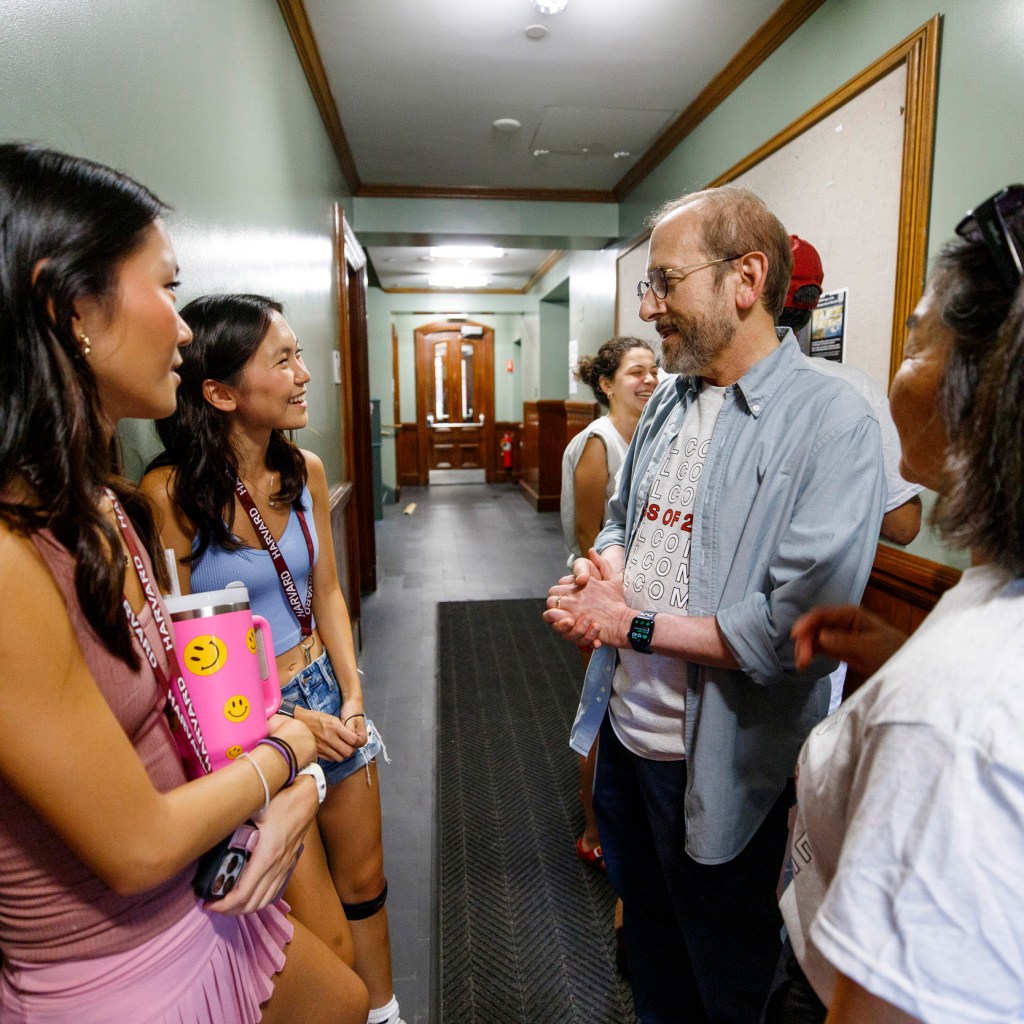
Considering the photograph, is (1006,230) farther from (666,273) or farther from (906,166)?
(906,166)

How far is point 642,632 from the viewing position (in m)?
1.27

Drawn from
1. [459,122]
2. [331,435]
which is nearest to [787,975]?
[331,435]

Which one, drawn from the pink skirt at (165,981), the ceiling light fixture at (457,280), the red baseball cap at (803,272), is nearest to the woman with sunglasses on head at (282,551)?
the pink skirt at (165,981)

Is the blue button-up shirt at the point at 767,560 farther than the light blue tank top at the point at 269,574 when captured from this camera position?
No

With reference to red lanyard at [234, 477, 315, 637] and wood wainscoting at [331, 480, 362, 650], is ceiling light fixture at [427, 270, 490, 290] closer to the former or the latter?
wood wainscoting at [331, 480, 362, 650]

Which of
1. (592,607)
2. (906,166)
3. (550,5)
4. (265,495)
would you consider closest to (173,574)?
(265,495)

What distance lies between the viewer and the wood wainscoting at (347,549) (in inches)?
140

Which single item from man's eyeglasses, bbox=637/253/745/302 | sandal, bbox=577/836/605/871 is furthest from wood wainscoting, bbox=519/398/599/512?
man's eyeglasses, bbox=637/253/745/302

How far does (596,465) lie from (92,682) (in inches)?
70.5

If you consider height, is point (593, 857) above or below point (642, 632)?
below

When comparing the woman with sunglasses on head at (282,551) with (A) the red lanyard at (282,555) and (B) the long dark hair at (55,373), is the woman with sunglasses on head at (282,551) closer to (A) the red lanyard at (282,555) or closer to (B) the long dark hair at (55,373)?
(A) the red lanyard at (282,555)

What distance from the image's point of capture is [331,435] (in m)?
3.65

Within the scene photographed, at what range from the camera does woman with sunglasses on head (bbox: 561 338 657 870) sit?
226cm

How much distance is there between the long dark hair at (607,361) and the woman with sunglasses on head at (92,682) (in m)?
1.91
